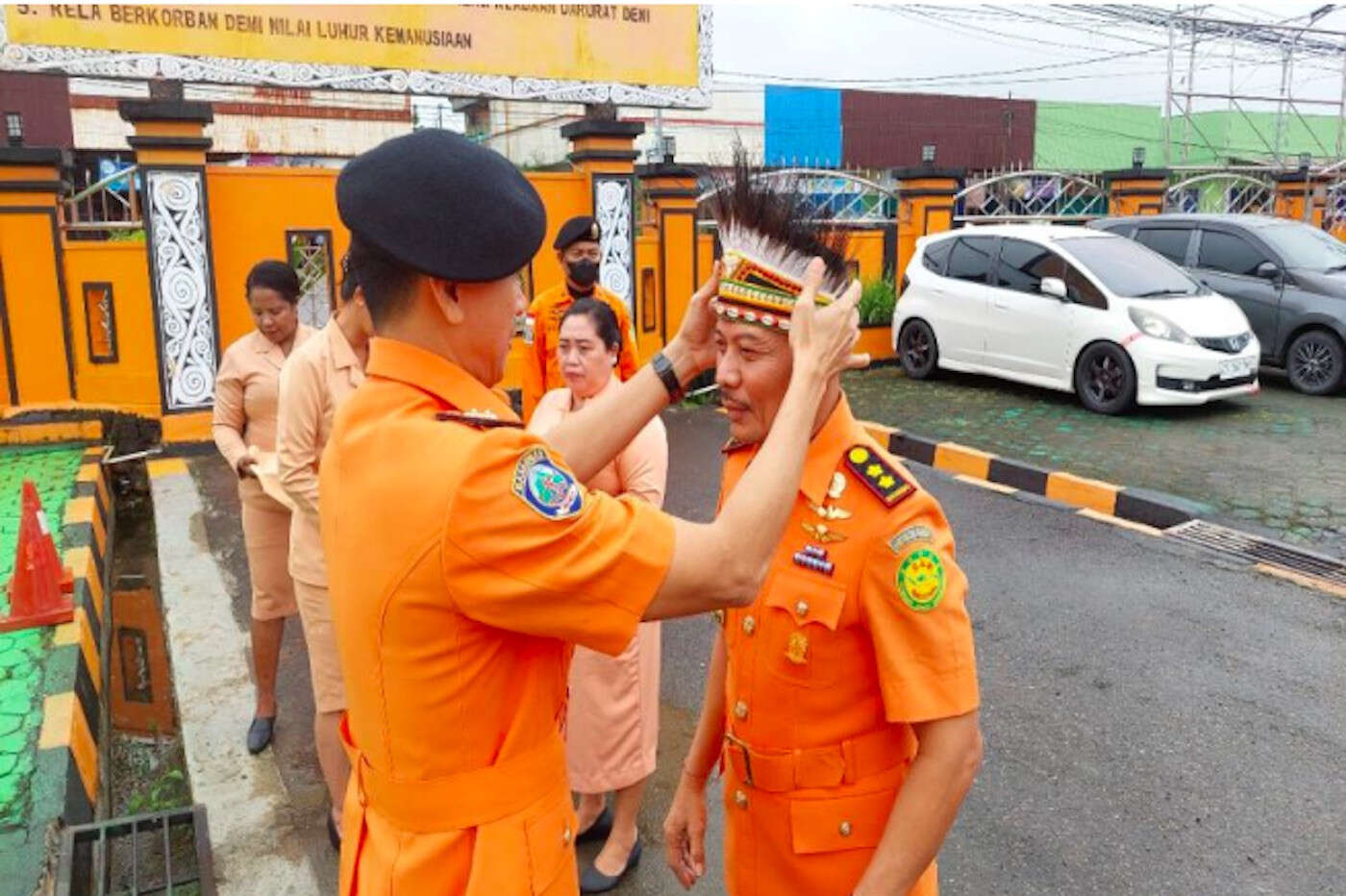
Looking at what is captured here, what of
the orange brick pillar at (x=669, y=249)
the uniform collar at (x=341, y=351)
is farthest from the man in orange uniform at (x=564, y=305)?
the orange brick pillar at (x=669, y=249)

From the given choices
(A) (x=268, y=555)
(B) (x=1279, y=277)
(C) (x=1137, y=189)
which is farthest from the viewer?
(C) (x=1137, y=189)

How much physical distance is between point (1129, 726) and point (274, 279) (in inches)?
146

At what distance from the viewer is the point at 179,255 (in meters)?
8.82

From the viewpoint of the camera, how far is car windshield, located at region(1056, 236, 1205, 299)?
30.1 ft

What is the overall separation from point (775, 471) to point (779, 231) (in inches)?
18.8

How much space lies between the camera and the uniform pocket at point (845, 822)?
1.69 meters

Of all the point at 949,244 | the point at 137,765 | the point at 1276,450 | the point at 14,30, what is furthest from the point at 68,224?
the point at 1276,450

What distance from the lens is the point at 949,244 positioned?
34.3 feet

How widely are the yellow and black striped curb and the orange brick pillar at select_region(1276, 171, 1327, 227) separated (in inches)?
674

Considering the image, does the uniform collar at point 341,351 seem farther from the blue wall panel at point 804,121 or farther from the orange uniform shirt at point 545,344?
the blue wall panel at point 804,121

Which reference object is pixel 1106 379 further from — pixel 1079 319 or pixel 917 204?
pixel 917 204

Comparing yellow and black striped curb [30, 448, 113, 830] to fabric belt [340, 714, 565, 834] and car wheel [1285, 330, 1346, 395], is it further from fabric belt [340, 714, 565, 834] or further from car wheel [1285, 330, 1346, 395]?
car wheel [1285, 330, 1346, 395]

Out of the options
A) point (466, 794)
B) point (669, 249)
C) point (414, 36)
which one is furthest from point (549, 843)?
point (414, 36)

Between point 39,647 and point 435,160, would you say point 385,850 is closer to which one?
point 435,160
